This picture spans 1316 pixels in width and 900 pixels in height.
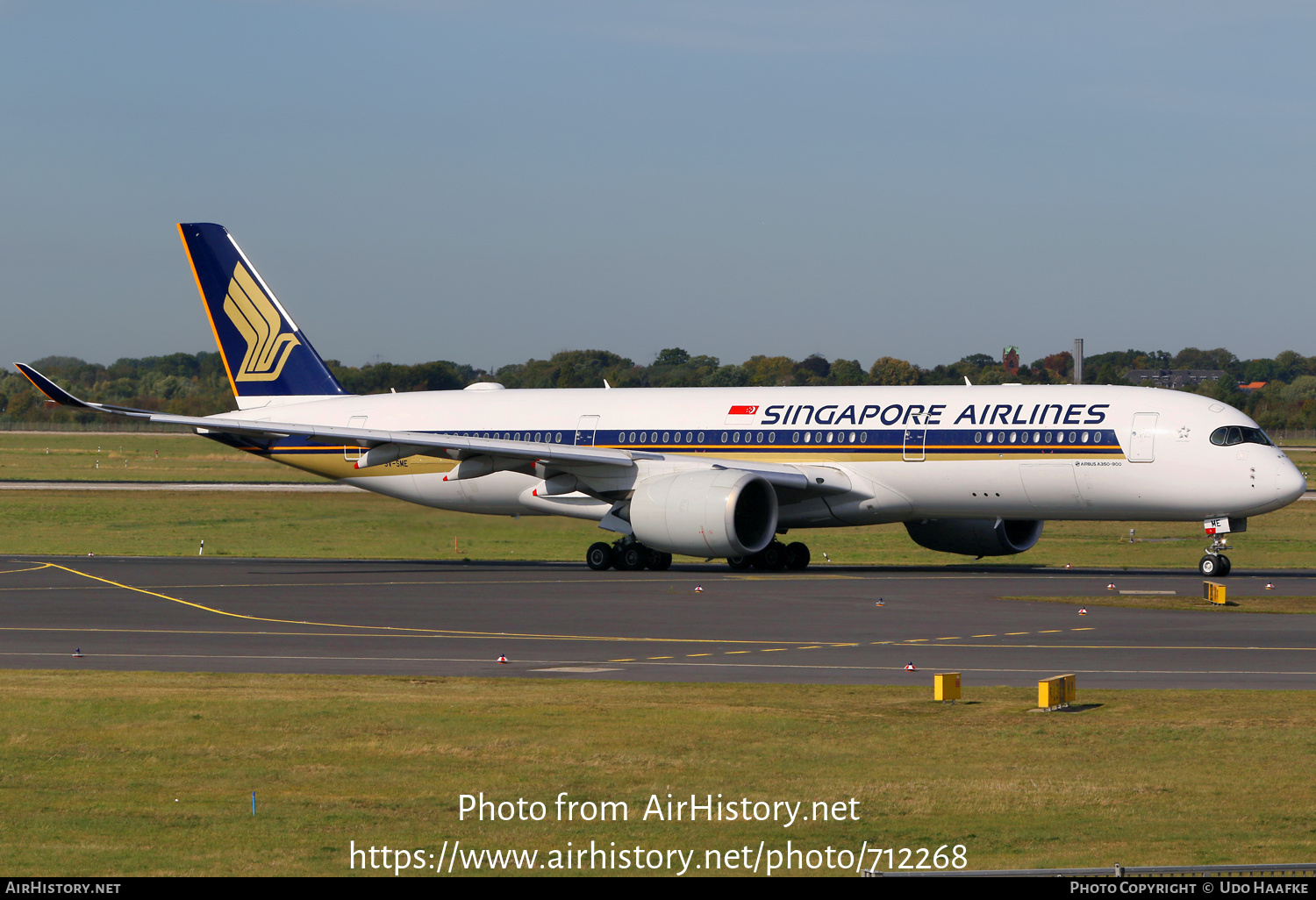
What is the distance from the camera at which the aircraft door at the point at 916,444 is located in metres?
37.2

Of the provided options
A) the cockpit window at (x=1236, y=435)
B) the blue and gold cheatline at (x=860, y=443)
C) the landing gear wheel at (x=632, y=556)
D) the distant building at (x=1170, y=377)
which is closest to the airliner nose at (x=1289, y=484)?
the cockpit window at (x=1236, y=435)

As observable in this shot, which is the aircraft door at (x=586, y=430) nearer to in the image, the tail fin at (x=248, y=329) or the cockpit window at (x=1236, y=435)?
the tail fin at (x=248, y=329)

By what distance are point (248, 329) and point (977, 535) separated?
2285cm

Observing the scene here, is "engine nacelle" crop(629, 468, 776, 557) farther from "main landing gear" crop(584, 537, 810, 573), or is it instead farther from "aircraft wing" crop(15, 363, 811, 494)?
"main landing gear" crop(584, 537, 810, 573)

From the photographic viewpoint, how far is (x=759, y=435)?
39781mm

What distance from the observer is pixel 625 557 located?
3966 cm

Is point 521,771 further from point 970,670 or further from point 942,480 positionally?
point 942,480

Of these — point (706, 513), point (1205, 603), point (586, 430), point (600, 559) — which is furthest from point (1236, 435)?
point (586, 430)

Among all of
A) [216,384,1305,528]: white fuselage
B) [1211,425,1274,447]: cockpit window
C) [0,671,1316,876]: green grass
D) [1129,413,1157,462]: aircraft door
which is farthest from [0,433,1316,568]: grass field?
[0,671,1316,876]: green grass

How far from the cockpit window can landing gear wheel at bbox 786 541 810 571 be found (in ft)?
34.2

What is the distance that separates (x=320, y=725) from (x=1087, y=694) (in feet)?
28.8

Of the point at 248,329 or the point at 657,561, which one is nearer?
the point at 657,561

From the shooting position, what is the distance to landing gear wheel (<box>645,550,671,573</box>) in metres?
39.7

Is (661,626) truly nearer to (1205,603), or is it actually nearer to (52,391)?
(1205,603)
